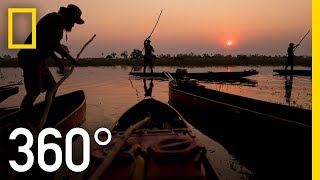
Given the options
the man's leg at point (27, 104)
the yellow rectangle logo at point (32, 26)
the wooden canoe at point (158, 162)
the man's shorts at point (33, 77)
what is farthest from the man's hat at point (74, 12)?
the wooden canoe at point (158, 162)

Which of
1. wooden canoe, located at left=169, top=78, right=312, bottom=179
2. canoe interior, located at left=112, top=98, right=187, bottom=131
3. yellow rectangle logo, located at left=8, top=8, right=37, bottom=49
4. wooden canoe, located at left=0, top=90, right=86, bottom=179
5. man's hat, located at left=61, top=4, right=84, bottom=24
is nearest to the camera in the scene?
wooden canoe, located at left=0, top=90, right=86, bottom=179

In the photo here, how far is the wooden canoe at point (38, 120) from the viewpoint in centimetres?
461

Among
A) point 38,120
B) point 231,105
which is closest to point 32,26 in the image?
point 38,120

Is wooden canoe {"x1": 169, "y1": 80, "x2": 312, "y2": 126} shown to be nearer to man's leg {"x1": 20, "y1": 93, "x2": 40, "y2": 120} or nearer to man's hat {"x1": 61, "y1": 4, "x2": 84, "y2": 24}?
man's hat {"x1": 61, "y1": 4, "x2": 84, "y2": 24}

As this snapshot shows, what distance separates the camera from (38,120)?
7.75 metres

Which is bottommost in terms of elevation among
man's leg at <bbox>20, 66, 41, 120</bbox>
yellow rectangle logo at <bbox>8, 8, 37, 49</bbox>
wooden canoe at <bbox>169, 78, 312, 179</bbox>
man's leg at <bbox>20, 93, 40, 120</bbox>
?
wooden canoe at <bbox>169, 78, 312, 179</bbox>

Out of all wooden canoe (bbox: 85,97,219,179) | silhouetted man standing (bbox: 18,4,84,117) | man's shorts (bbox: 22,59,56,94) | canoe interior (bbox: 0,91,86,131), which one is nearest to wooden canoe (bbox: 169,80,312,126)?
wooden canoe (bbox: 85,97,219,179)

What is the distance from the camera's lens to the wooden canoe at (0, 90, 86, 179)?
4.61 metres

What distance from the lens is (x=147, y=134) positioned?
15.9ft

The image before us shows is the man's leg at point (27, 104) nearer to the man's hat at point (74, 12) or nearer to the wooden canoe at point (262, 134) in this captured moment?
the man's hat at point (74, 12)

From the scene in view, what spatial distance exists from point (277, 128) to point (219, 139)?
2.27m

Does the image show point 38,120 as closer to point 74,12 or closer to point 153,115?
point 153,115

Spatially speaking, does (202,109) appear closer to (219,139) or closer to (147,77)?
(219,139)

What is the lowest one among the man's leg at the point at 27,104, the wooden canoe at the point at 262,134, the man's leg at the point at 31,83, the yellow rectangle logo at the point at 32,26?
the wooden canoe at the point at 262,134
